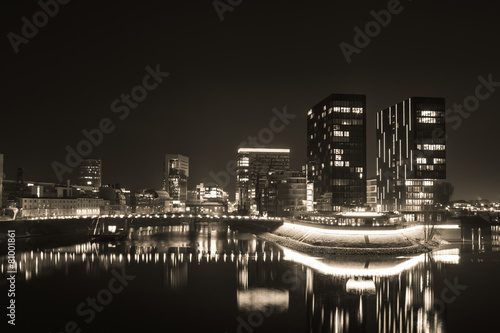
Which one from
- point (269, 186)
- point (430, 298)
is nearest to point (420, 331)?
point (430, 298)

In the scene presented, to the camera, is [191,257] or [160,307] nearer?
[160,307]

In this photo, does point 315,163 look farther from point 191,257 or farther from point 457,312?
point 457,312

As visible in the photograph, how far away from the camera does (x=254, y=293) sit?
40156 millimetres

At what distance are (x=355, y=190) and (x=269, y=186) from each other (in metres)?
26.9

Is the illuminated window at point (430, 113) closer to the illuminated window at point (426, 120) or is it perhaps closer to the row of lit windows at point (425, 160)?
the illuminated window at point (426, 120)

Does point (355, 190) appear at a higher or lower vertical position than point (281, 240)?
higher

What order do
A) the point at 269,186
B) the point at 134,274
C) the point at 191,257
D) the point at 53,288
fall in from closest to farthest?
the point at 53,288, the point at 134,274, the point at 191,257, the point at 269,186

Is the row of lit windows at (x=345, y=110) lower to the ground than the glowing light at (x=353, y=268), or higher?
higher

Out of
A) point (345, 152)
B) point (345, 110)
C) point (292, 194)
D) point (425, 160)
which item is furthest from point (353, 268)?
point (345, 110)

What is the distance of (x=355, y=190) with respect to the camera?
135750 millimetres

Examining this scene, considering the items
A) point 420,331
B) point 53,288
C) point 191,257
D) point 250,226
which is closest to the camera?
point 420,331

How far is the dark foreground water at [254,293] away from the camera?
3136 centimetres

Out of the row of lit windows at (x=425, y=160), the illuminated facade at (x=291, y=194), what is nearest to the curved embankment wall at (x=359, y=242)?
the illuminated facade at (x=291, y=194)

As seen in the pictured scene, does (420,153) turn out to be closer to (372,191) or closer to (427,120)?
(427,120)
